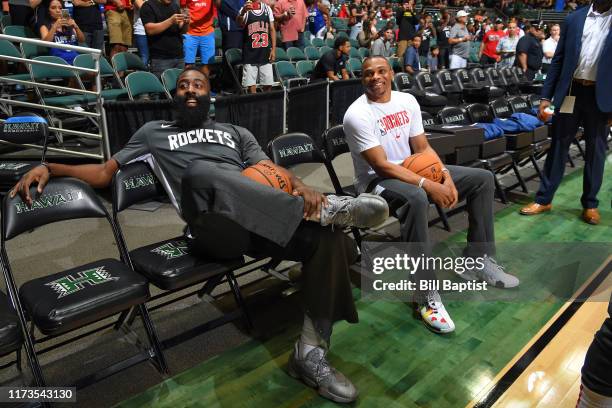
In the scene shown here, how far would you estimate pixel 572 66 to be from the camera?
12.2 feet

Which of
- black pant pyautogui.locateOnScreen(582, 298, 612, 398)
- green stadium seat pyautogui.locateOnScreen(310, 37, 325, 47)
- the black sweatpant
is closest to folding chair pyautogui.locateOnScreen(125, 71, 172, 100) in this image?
the black sweatpant

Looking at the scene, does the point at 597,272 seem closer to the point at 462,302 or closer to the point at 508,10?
the point at 462,302

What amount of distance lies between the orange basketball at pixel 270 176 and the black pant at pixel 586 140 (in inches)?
107

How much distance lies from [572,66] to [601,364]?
3.04 meters

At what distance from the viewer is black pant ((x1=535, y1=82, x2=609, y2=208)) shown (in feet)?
12.4

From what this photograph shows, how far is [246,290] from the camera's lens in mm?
2957

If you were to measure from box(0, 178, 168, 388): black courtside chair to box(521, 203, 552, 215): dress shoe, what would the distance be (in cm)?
337

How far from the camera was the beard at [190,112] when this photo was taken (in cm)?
268

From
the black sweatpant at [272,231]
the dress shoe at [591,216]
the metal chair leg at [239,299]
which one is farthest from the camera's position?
the dress shoe at [591,216]

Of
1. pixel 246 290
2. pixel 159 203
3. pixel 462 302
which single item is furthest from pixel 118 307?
pixel 159 203

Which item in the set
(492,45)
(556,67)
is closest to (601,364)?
(556,67)

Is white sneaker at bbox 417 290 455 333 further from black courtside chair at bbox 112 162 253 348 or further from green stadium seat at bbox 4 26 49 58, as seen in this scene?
green stadium seat at bbox 4 26 49 58

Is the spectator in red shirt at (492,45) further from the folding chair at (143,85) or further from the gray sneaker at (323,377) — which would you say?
the gray sneaker at (323,377)

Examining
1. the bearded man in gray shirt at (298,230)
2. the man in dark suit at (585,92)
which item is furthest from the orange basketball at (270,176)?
the man in dark suit at (585,92)
